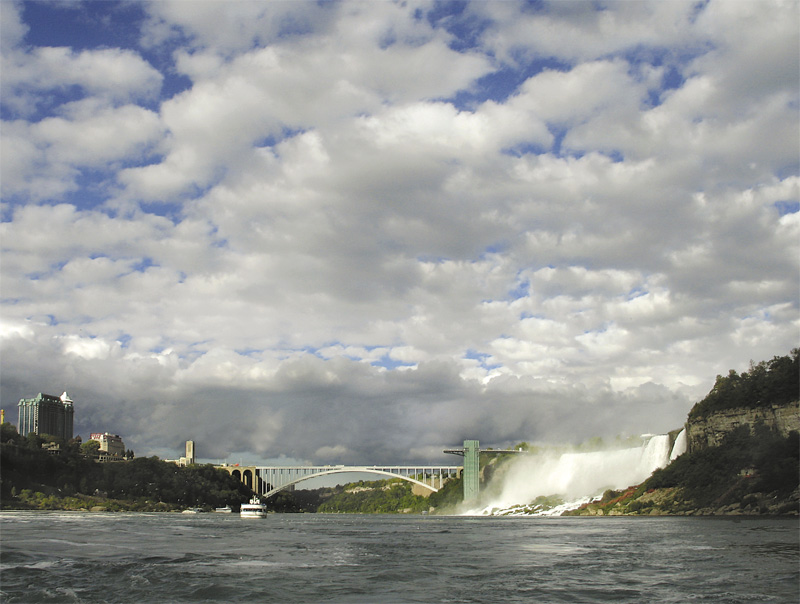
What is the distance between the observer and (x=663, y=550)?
29.6m

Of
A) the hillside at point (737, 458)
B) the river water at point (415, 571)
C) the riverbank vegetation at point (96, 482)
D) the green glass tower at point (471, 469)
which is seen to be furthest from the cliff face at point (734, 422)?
the riverbank vegetation at point (96, 482)

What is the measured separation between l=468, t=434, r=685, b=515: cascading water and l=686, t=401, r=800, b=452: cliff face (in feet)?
17.3

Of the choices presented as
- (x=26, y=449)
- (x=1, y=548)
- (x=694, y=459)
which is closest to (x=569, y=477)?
(x=694, y=459)

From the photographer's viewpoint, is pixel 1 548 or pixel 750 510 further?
pixel 750 510

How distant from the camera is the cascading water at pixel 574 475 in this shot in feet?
284

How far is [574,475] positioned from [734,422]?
108ft

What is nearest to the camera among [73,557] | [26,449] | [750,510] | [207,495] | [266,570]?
[266,570]

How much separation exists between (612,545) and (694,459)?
157 feet

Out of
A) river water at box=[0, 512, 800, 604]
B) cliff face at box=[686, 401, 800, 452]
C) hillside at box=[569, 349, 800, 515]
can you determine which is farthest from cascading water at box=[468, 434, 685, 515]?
river water at box=[0, 512, 800, 604]

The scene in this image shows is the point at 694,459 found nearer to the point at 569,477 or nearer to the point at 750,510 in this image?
the point at 750,510

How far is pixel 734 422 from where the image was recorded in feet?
245

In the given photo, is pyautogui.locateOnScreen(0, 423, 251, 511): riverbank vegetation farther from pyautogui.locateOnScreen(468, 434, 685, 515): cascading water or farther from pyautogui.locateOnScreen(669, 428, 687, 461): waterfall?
pyautogui.locateOnScreen(669, 428, 687, 461): waterfall

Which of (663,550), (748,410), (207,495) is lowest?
(207,495)

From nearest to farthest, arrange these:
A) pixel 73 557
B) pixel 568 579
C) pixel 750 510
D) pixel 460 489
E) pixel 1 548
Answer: pixel 568 579, pixel 73 557, pixel 1 548, pixel 750 510, pixel 460 489
